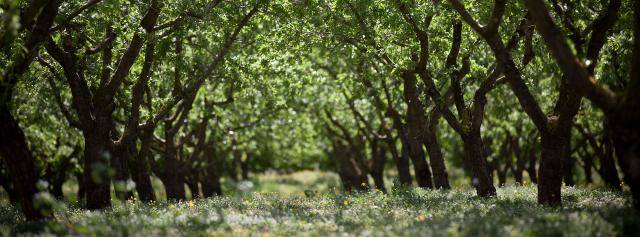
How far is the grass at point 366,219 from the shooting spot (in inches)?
388

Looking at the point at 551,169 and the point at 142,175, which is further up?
the point at 142,175

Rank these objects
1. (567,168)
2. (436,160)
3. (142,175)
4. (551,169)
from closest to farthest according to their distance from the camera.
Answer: (551,169), (567,168), (436,160), (142,175)

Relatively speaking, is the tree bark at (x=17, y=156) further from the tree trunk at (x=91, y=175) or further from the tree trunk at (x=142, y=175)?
the tree trunk at (x=142, y=175)

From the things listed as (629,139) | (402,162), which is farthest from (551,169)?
(402,162)

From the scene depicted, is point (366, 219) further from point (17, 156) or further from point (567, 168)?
point (567, 168)

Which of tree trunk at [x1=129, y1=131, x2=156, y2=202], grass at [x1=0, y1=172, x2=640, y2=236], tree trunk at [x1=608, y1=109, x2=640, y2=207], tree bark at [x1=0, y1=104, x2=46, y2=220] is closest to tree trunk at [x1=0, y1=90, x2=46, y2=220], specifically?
tree bark at [x1=0, y1=104, x2=46, y2=220]

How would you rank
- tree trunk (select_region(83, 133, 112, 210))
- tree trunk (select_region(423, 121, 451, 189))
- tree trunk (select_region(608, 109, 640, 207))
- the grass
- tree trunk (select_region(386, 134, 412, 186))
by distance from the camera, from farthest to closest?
1. tree trunk (select_region(386, 134, 412, 186))
2. tree trunk (select_region(423, 121, 451, 189))
3. tree trunk (select_region(83, 133, 112, 210))
4. tree trunk (select_region(608, 109, 640, 207))
5. the grass

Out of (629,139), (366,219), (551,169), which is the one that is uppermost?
(629,139)

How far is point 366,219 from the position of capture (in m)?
11.7

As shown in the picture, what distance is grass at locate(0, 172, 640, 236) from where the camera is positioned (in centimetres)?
985

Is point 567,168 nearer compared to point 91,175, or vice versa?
point 91,175

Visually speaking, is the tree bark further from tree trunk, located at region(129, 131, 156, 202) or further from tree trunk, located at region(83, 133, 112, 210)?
tree trunk, located at region(129, 131, 156, 202)

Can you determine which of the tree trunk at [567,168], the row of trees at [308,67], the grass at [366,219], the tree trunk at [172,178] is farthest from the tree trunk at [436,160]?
the tree trunk at [172,178]

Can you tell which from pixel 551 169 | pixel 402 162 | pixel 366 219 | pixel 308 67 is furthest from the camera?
pixel 402 162
